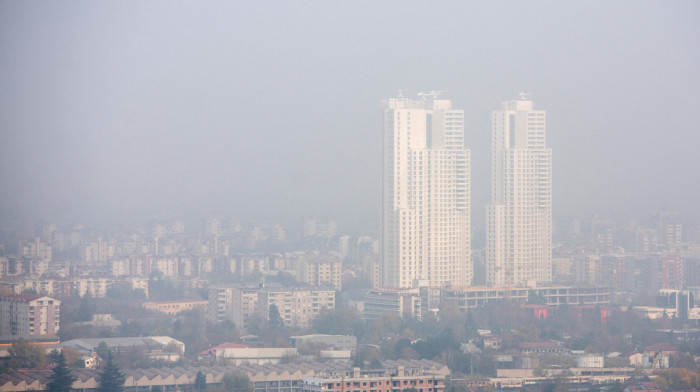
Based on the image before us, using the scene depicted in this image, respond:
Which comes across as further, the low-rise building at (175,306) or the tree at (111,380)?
the low-rise building at (175,306)

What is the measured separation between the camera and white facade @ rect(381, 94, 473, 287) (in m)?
25.5

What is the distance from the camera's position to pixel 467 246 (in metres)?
26.2

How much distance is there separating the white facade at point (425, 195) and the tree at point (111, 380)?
971 cm

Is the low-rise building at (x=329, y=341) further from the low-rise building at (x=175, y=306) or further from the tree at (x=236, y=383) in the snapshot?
the low-rise building at (x=175, y=306)

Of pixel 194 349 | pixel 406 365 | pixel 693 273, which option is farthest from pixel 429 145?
pixel 406 365

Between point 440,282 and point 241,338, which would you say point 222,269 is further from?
point 241,338

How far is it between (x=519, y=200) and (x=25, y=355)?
11007mm

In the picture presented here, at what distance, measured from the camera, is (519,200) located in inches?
1049

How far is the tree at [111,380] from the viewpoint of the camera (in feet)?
52.0

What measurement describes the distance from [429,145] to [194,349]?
24.7 feet

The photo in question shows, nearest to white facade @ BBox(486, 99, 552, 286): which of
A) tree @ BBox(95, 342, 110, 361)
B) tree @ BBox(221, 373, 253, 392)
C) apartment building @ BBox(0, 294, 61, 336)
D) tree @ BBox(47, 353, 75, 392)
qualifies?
apartment building @ BBox(0, 294, 61, 336)

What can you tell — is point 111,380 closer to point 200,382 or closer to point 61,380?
point 61,380

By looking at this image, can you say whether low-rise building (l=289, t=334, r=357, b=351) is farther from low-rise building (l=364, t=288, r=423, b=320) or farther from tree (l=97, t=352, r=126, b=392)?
tree (l=97, t=352, r=126, b=392)

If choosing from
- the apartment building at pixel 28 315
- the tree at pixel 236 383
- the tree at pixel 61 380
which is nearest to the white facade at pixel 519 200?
the apartment building at pixel 28 315
